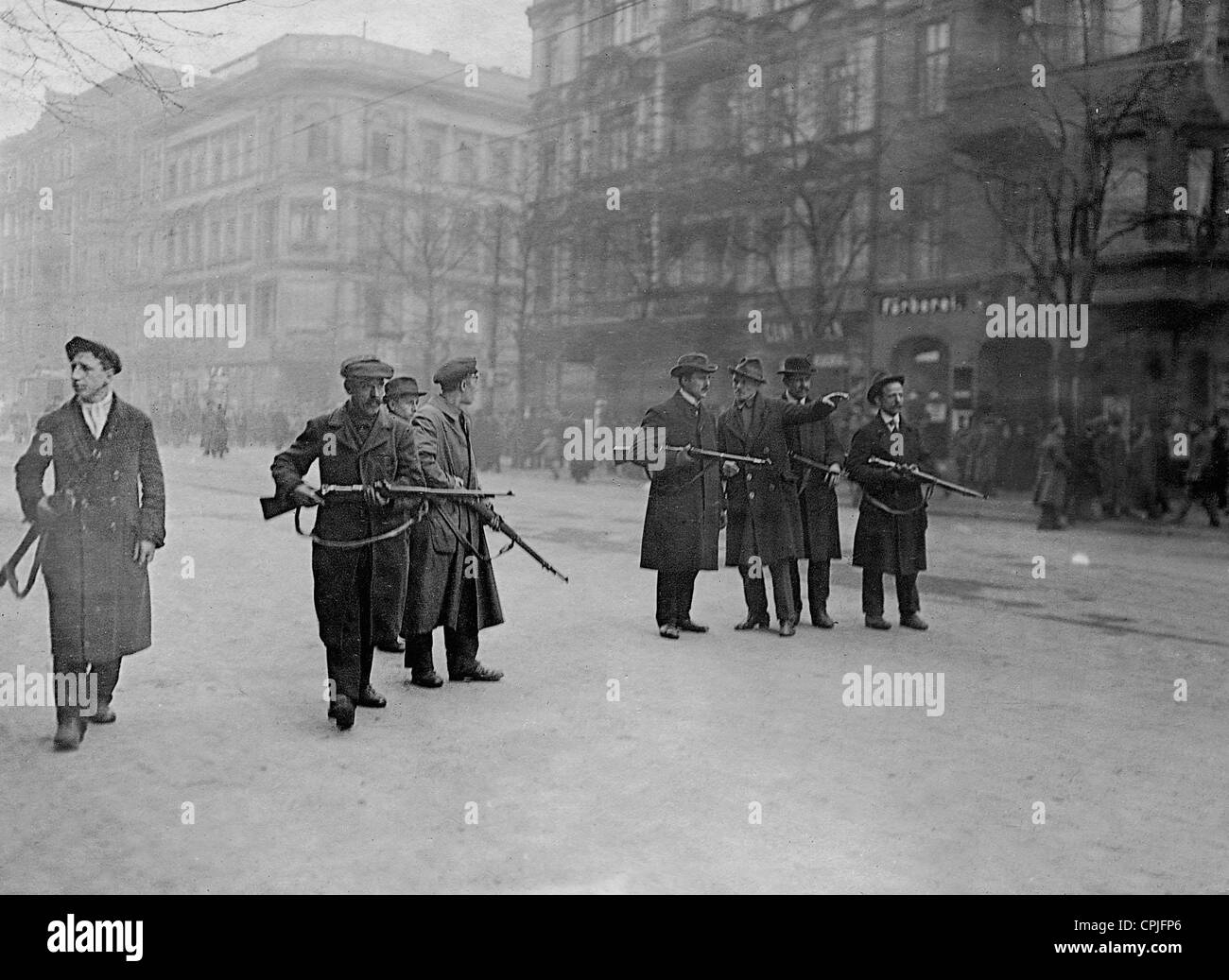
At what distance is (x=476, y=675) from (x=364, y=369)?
1.64 meters

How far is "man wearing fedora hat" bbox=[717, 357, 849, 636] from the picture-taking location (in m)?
6.63

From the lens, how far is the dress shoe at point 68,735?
4.11 m

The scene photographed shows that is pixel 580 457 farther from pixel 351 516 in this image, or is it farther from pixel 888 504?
pixel 351 516

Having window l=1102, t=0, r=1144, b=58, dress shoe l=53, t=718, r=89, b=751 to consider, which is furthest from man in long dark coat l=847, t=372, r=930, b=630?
window l=1102, t=0, r=1144, b=58

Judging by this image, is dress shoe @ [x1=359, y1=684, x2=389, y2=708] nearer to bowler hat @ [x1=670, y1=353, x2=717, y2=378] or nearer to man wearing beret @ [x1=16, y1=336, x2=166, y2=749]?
man wearing beret @ [x1=16, y1=336, x2=166, y2=749]

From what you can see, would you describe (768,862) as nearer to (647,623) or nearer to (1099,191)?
(647,623)

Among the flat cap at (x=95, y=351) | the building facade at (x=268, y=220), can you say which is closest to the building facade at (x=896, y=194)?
the building facade at (x=268, y=220)

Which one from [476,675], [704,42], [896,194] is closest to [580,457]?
[896,194]

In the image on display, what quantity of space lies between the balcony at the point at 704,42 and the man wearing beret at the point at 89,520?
495cm

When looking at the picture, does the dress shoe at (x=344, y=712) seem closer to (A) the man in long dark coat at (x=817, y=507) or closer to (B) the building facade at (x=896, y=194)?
(A) the man in long dark coat at (x=817, y=507)

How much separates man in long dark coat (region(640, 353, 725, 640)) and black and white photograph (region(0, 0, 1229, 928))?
0.08 ft

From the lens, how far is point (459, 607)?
17.4 ft
